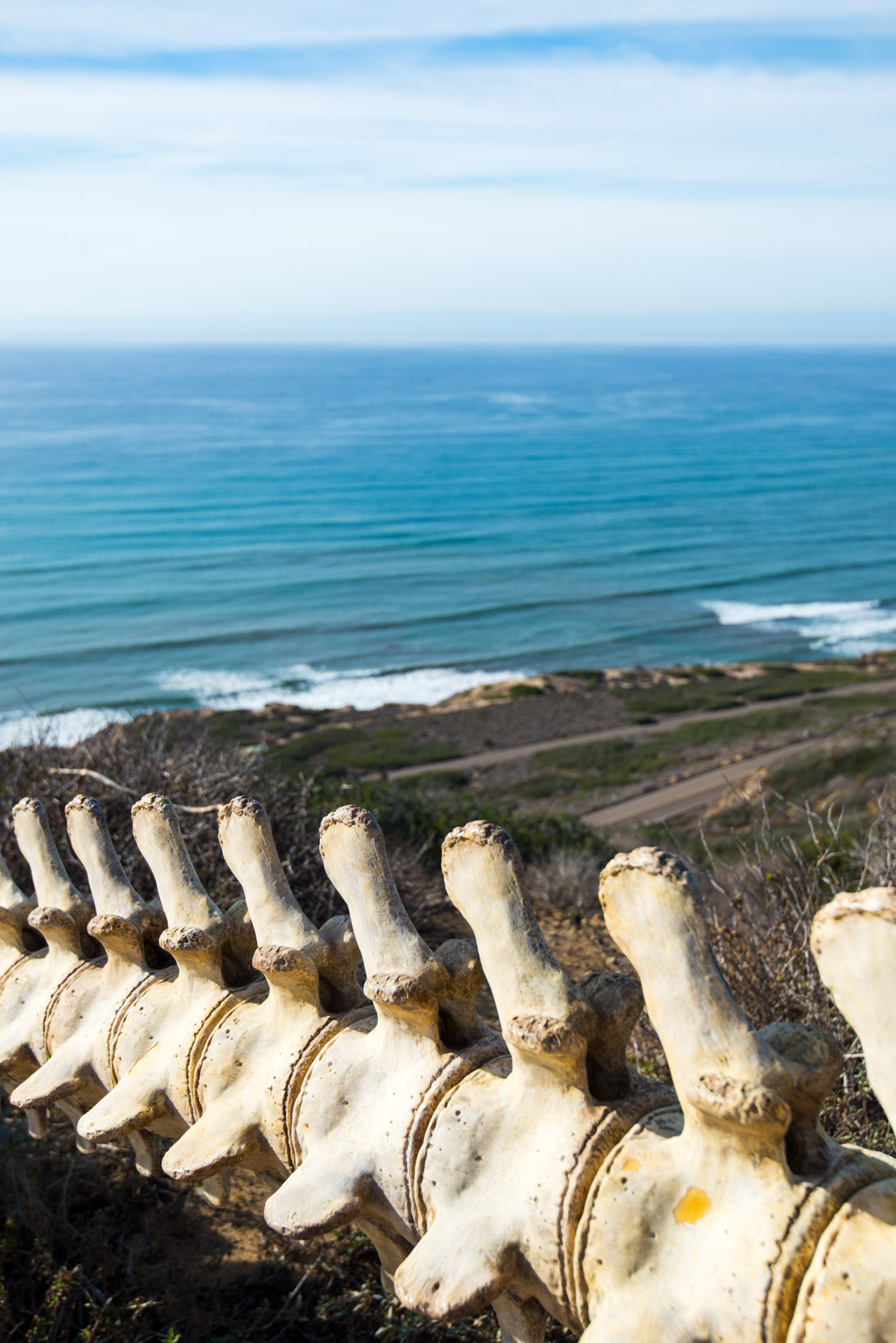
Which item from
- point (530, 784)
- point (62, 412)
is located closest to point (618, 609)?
point (530, 784)

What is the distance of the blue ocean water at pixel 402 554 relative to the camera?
41.4m

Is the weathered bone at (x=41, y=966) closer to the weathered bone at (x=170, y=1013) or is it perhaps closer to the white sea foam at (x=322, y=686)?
the weathered bone at (x=170, y=1013)

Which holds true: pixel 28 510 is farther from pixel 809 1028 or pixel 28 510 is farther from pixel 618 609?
pixel 809 1028

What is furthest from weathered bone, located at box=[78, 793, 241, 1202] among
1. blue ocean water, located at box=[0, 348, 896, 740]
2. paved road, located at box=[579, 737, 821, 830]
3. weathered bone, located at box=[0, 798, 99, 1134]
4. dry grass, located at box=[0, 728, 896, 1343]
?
paved road, located at box=[579, 737, 821, 830]

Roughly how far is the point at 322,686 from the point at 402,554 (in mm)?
21098

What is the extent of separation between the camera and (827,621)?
49312 millimetres

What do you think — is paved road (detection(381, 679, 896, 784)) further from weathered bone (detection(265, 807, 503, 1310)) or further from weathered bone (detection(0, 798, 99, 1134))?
weathered bone (detection(265, 807, 503, 1310))

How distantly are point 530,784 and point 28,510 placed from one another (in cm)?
4922

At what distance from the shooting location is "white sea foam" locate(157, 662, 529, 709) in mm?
37688

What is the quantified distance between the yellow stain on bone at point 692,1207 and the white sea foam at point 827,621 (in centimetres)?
4579

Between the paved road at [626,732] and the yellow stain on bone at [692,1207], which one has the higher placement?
the yellow stain on bone at [692,1207]

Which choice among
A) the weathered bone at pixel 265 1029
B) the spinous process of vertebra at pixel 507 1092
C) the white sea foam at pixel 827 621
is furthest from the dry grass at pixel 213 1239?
the white sea foam at pixel 827 621

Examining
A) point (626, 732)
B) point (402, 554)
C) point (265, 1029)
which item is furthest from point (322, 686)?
point (265, 1029)

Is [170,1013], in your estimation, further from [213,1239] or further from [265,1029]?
[213,1239]
